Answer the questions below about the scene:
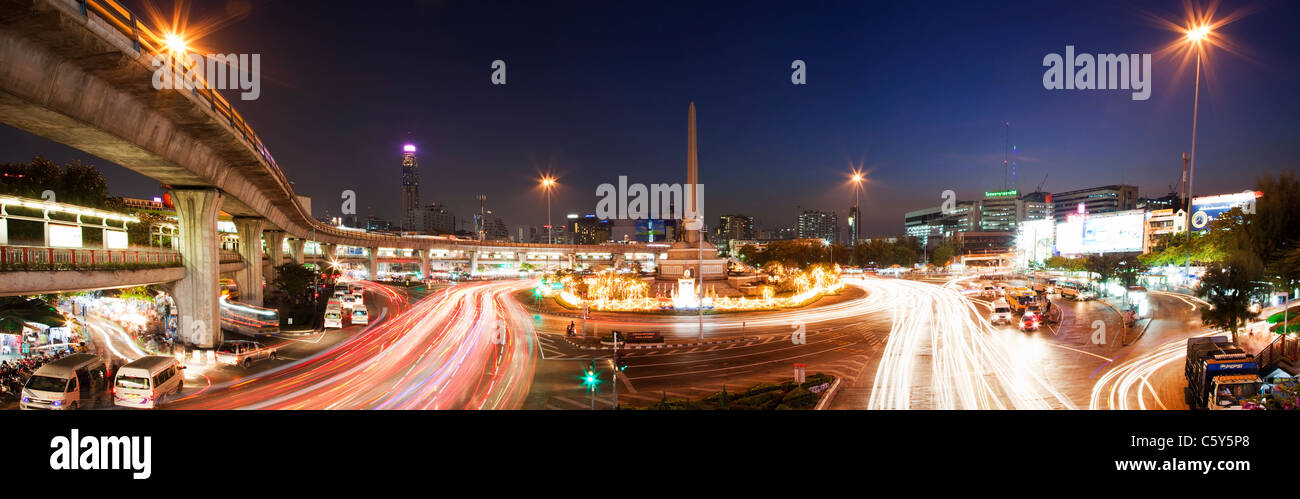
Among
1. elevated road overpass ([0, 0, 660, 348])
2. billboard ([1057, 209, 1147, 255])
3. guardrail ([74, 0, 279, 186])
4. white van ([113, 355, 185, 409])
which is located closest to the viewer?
elevated road overpass ([0, 0, 660, 348])

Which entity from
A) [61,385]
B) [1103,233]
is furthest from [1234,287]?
[1103,233]

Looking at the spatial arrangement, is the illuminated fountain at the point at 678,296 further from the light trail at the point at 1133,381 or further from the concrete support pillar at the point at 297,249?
the concrete support pillar at the point at 297,249


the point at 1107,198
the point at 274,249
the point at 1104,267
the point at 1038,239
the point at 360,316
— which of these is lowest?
the point at 360,316

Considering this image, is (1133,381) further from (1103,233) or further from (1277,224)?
(1103,233)

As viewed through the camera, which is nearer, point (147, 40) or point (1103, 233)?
point (147, 40)

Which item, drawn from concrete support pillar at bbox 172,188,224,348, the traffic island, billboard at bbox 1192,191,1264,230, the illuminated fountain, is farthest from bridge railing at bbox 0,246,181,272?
billboard at bbox 1192,191,1264,230

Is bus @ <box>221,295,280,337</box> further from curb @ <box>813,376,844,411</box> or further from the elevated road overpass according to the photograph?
curb @ <box>813,376,844,411</box>
